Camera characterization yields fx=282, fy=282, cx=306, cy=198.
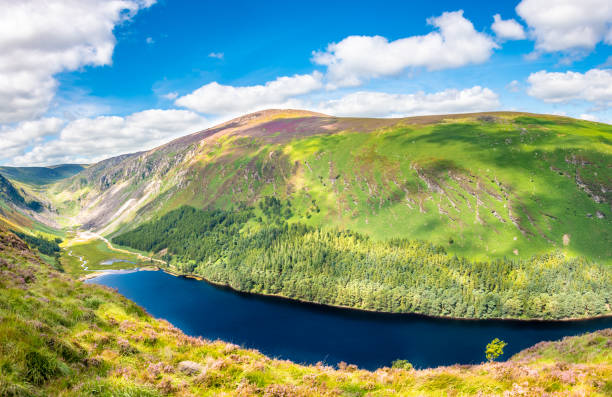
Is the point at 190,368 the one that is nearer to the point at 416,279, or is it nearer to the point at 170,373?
the point at 170,373

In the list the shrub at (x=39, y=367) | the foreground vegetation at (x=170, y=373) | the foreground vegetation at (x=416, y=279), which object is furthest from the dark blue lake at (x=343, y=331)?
the shrub at (x=39, y=367)

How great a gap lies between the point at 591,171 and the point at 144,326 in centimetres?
22811

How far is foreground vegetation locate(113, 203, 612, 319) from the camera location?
11225 cm

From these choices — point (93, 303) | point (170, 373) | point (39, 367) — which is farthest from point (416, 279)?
point (39, 367)

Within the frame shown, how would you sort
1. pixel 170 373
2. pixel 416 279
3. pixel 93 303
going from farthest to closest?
pixel 416 279 < pixel 93 303 < pixel 170 373

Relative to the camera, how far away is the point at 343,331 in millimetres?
104000

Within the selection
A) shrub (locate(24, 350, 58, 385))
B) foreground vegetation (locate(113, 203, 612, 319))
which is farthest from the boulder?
foreground vegetation (locate(113, 203, 612, 319))

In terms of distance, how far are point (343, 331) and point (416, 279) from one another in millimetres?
47450

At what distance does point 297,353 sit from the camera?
294 feet

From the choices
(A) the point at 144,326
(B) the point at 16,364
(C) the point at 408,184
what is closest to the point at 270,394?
(B) the point at 16,364

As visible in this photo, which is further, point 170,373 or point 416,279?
point 416,279

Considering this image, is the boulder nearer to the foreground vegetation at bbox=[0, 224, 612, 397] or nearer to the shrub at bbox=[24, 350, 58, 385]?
the foreground vegetation at bbox=[0, 224, 612, 397]

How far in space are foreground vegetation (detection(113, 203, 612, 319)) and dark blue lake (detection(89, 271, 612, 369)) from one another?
5.58 metres

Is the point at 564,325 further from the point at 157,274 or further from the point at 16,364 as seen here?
the point at 157,274
